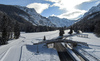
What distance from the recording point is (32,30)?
162625 mm

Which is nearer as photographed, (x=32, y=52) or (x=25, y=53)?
(x=25, y=53)

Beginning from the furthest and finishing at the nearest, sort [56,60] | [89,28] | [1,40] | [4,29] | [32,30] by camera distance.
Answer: [32,30] < [89,28] < [4,29] < [1,40] < [56,60]

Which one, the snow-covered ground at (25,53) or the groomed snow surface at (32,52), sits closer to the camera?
the snow-covered ground at (25,53)

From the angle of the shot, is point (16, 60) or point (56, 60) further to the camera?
point (56, 60)

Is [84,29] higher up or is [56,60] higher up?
[84,29]

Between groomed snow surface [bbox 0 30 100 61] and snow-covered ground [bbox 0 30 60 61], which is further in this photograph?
groomed snow surface [bbox 0 30 100 61]

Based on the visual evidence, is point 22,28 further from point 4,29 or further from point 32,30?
point 4,29

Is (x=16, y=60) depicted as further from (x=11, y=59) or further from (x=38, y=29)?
(x=38, y=29)

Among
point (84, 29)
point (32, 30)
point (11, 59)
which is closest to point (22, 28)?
point (32, 30)

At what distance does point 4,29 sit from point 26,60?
3159 cm

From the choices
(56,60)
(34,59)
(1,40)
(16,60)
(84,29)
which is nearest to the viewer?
(16,60)

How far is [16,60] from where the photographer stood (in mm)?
24953

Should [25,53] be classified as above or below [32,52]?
above

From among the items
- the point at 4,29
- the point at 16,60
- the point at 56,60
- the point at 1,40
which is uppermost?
the point at 4,29
